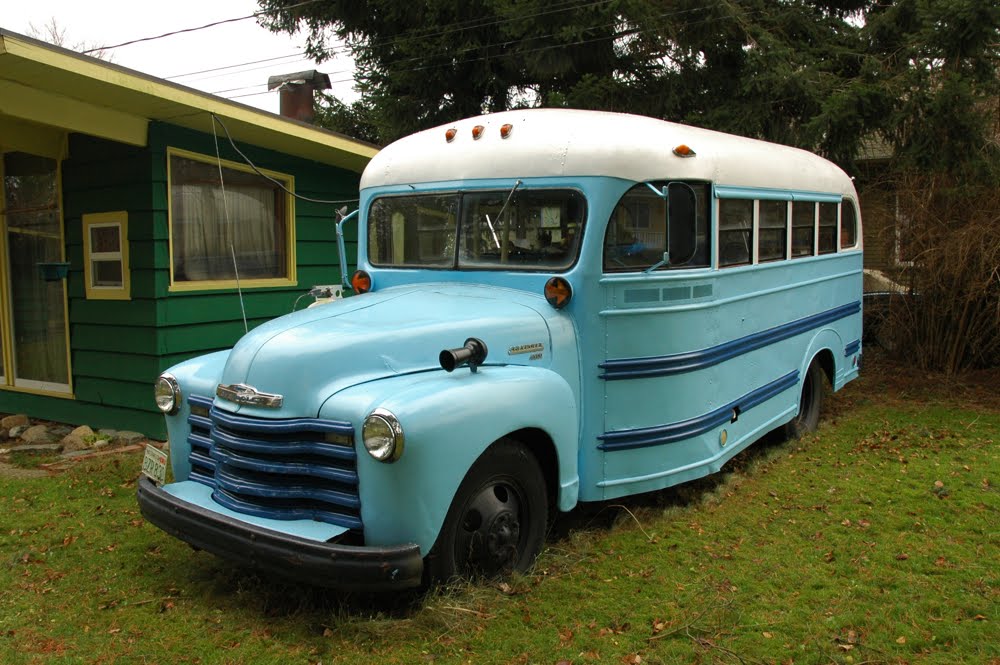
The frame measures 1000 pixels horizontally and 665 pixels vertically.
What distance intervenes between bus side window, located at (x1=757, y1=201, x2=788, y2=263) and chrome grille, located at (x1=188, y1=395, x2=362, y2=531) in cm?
383

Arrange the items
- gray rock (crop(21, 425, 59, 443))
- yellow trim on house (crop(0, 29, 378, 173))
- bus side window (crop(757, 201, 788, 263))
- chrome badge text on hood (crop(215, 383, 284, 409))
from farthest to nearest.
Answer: gray rock (crop(21, 425, 59, 443))
bus side window (crop(757, 201, 788, 263))
yellow trim on house (crop(0, 29, 378, 173))
chrome badge text on hood (crop(215, 383, 284, 409))

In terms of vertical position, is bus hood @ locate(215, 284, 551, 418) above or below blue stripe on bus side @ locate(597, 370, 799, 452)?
above

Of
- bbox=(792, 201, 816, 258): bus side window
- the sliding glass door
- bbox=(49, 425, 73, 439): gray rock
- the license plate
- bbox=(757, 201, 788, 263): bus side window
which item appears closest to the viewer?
the license plate

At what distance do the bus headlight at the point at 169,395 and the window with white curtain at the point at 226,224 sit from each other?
3.06 metres

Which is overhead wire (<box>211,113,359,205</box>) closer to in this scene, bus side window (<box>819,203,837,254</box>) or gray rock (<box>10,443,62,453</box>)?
gray rock (<box>10,443,62,453</box>)

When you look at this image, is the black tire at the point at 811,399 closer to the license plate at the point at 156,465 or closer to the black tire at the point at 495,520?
the black tire at the point at 495,520

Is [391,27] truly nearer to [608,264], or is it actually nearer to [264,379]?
[608,264]

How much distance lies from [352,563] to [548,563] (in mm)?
1519

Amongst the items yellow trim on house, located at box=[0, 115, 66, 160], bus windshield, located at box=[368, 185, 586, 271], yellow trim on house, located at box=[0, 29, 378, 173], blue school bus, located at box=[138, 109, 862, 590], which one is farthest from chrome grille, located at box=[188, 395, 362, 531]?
yellow trim on house, located at box=[0, 115, 66, 160]

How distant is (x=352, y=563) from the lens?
11.5ft

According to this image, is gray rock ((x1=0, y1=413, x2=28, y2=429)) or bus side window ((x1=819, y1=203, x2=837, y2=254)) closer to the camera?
bus side window ((x1=819, y1=203, x2=837, y2=254))

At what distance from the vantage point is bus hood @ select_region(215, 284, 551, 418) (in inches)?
152

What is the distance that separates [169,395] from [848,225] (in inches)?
258

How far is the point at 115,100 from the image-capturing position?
6840 mm
